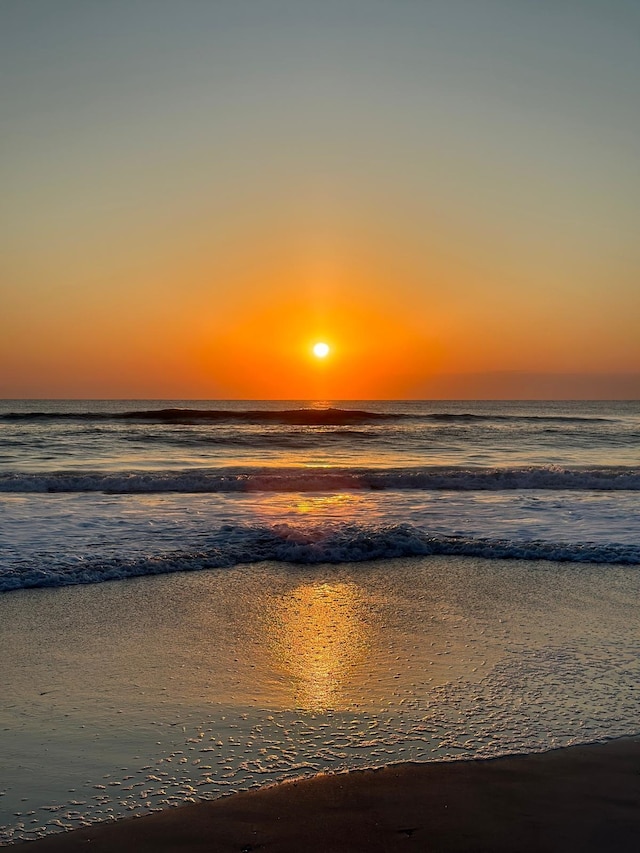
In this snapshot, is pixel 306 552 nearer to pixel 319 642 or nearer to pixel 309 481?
pixel 319 642

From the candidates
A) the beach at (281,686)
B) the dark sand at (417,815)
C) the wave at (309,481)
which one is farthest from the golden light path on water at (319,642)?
the wave at (309,481)

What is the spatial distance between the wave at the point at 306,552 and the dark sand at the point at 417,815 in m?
4.98

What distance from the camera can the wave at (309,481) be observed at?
17.3m

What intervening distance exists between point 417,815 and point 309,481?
1480cm

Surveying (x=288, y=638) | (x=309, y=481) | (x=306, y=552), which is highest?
(x=309, y=481)

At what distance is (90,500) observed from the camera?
14336 millimetres

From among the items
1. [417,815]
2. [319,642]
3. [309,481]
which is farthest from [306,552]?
[309,481]

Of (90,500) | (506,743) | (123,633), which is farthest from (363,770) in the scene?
(90,500)

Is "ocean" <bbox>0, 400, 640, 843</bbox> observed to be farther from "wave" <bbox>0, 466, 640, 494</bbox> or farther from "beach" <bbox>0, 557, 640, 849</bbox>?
"wave" <bbox>0, 466, 640, 494</bbox>

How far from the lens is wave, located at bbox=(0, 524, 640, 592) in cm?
812

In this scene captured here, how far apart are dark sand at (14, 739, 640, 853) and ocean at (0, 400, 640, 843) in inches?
6.0

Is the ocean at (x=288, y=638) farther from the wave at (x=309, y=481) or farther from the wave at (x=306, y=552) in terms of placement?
the wave at (x=309, y=481)

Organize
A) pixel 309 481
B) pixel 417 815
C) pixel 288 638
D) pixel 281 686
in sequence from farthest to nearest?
1. pixel 309 481
2. pixel 288 638
3. pixel 281 686
4. pixel 417 815

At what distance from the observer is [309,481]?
1808 centimetres
